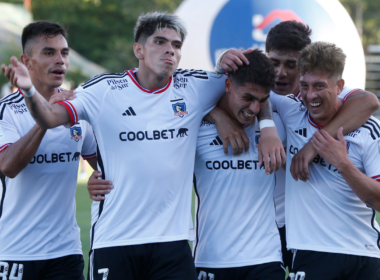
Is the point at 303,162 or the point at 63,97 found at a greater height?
the point at 63,97

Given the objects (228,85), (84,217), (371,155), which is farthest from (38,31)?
(84,217)

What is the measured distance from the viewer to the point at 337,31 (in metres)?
9.36

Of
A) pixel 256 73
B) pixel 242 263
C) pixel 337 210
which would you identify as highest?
pixel 256 73

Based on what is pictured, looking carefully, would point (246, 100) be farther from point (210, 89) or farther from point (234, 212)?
point (234, 212)

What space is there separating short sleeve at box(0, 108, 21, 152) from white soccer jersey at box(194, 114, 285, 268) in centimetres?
143

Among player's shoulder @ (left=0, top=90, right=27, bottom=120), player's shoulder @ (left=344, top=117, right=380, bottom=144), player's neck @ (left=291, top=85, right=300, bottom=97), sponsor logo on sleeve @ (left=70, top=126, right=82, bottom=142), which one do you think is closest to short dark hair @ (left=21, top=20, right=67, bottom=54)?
player's shoulder @ (left=0, top=90, right=27, bottom=120)

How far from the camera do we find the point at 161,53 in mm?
3611

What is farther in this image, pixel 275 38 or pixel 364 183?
pixel 275 38

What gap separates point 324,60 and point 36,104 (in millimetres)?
1988

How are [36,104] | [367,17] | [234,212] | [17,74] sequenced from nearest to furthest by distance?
[17,74] → [36,104] → [234,212] → [367,17]

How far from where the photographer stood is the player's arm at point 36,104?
294cm

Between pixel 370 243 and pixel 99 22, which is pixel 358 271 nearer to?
pixel 370 243

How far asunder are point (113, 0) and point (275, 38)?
30.3 meters

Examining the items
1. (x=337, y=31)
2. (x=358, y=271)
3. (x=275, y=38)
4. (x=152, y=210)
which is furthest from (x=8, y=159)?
(x=337, y=31)
